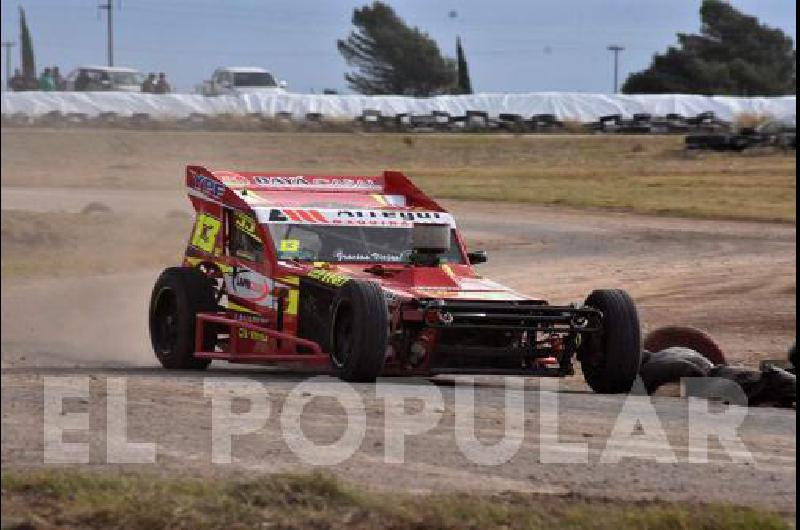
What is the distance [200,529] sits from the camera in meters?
7.58

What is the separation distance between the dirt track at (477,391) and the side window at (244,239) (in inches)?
37.3

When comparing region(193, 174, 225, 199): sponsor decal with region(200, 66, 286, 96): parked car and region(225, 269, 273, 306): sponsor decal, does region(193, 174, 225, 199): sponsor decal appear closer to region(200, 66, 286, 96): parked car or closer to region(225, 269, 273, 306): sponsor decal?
region(225, 269, 273, 306): sponsor decal

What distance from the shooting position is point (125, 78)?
133ft

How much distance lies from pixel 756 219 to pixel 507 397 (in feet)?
74.7

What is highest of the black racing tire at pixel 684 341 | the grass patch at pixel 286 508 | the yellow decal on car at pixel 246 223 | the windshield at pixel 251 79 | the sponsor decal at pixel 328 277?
the windshield at pixel 251 79

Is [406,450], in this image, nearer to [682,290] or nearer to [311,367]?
[311,367]

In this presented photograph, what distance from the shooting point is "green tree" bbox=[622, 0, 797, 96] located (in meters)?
86.0

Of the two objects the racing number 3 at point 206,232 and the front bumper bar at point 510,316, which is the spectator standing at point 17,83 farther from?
the front bumper bar at point 510,316

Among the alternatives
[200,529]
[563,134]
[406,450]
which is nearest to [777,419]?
[406,450]

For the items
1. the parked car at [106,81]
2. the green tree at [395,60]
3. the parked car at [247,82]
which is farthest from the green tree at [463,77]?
the parked car at [106,81]

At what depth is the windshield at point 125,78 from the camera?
122 feet

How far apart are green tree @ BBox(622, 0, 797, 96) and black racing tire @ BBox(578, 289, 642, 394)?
7342 centimetres

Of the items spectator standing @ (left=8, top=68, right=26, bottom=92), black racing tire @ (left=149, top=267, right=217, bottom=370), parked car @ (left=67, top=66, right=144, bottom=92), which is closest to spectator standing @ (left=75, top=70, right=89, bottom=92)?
parked car @ (left=67, top=66, right=144, bottom=92)

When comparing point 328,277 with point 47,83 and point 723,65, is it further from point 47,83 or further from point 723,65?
point 723,65
